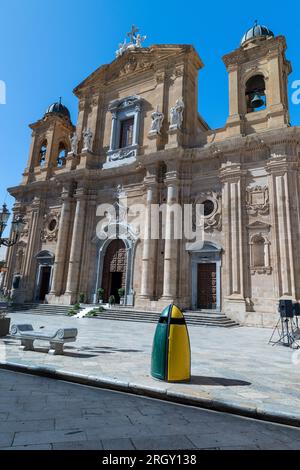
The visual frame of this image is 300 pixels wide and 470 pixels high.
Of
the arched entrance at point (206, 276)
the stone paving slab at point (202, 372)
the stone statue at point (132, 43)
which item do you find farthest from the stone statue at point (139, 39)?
the stone paving slab at point (202, 372)

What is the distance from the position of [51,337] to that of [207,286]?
36.1ft

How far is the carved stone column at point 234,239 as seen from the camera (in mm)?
14062

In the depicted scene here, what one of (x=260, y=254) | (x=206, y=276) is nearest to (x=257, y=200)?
(x=260, y=254)

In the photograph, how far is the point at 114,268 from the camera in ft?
63.2

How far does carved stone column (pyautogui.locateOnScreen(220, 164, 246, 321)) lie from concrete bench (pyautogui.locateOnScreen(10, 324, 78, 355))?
31.4 ft

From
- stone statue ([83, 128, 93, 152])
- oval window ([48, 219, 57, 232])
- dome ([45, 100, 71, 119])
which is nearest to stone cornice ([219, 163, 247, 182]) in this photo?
stone statue ([83, 128, 93, 152])

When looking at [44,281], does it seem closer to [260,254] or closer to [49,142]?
[49,142]

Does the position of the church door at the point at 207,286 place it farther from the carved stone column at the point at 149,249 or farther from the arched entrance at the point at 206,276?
the carved stone column at the point at 149,249

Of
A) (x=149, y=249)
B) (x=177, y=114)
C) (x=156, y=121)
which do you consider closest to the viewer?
(x=149, y=249)

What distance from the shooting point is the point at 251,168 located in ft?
50.5

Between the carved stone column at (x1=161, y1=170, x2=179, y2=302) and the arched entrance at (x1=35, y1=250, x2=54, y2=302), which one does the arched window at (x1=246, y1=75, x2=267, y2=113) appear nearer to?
the carved stone column at (x1=161, y1=170, x2=179, y2=302)

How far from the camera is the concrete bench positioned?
20.2 ft

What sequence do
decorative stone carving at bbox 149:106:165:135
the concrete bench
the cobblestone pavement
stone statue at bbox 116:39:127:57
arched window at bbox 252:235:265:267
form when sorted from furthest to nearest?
stone statue at bbox 116:39:127:57, decorative stone carving at bbox 149:106:165:135, arched window at bbox 252:235:265:267, the concrete bench, the cobblestone pavement

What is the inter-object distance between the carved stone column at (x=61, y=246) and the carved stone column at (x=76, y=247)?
94 cm
